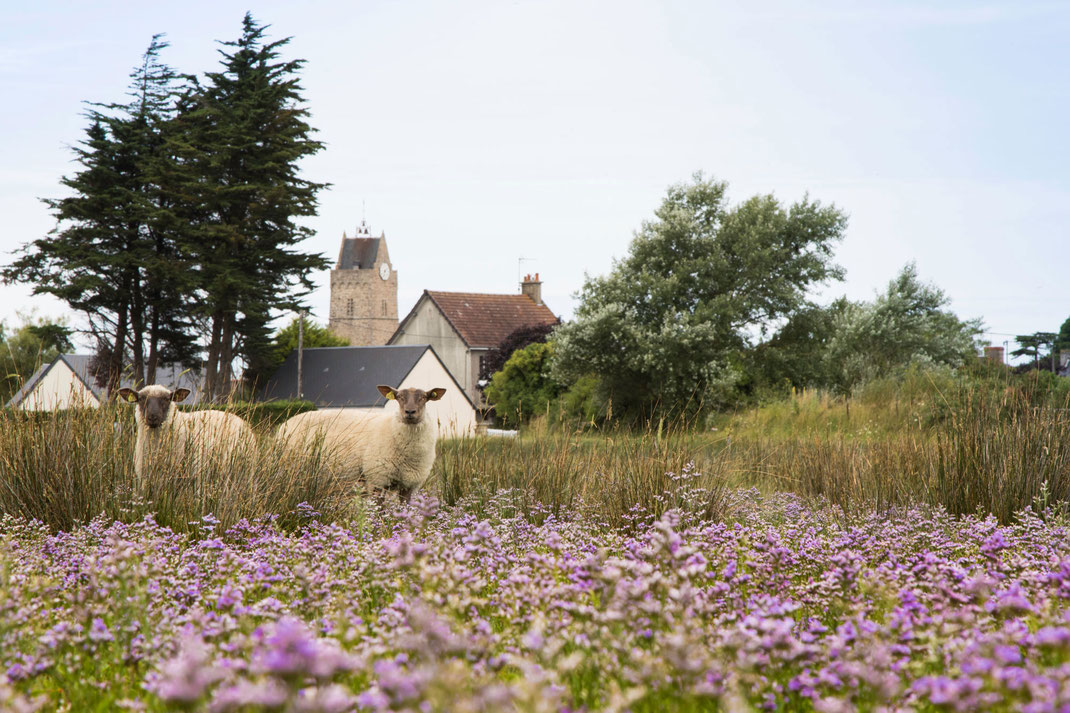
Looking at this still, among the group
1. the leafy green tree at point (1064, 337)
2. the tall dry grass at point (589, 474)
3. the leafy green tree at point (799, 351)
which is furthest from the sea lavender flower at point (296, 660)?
the leafy green tree at point (1064, 337)

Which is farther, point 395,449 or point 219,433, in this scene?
point 395,449

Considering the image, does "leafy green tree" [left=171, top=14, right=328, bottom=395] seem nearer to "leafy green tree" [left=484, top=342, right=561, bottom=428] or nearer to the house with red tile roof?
"leafy green tree" [left=484, top=342, right=561, bottom=428]

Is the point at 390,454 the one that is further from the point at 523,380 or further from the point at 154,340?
the point at 523,380

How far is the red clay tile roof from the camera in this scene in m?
66.9

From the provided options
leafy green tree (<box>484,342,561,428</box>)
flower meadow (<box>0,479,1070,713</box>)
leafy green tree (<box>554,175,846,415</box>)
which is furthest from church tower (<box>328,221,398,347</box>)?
flower meadow (<box>0,479,1070,713</box>)

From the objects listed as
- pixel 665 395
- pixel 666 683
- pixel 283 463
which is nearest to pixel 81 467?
pixel 283 463

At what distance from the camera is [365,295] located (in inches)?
4373

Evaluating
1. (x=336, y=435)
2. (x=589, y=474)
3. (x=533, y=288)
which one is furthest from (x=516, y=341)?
(x=589, y=474)

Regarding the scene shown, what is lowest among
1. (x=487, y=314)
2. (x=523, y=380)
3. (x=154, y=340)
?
(x=523, y=380)

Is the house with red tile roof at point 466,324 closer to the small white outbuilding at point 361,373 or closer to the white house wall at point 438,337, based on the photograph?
the white house wall at point 438,337

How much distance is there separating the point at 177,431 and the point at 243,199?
38260 mm

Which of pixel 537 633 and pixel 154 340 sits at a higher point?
pixel 154 340

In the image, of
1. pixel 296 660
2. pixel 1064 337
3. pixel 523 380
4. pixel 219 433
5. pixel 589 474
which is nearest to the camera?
pixel 296 660

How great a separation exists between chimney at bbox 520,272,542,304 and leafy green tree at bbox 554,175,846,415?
37020mm
